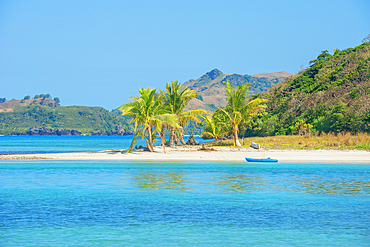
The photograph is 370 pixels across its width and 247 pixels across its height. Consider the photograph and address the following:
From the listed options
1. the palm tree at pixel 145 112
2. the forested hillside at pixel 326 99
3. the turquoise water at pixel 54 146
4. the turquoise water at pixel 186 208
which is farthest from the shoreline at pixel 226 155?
the forested hillside at pixel 326 99

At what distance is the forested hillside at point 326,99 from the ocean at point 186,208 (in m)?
25.1

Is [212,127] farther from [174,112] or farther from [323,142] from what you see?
[323,142]

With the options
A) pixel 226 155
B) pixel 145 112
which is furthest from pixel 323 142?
pixel 145 112

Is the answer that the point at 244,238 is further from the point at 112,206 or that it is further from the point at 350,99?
the point at 350,99

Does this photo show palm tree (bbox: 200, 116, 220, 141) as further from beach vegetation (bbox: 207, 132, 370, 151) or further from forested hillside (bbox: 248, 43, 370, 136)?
forested hillside (bbox: 248, 43, 370, 136)

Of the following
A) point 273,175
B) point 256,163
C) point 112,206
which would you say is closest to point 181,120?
point 256,163

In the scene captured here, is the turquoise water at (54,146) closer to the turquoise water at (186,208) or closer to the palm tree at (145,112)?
the palm tree at (145,112)

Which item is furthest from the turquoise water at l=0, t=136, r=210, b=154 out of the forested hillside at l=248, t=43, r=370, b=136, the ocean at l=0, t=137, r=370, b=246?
the ocean at l=0, t=137, r=370, b=246

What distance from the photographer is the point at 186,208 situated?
16.0 meters

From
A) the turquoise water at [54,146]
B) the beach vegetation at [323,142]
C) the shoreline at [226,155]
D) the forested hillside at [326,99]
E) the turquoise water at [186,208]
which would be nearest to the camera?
the turquoise water at [186,208]

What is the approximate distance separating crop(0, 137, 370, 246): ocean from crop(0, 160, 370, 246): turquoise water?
0.11 ft

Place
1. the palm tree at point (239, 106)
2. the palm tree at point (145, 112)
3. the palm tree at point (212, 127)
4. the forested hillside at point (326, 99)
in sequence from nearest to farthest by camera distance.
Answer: the palm tree at point (145, 112) → the palm tree at point (239, 106) → the palm tree at point (212, 127) → the forested hillside at point (326, 99)

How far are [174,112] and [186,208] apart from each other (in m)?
33.4

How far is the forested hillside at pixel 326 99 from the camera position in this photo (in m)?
51.3
